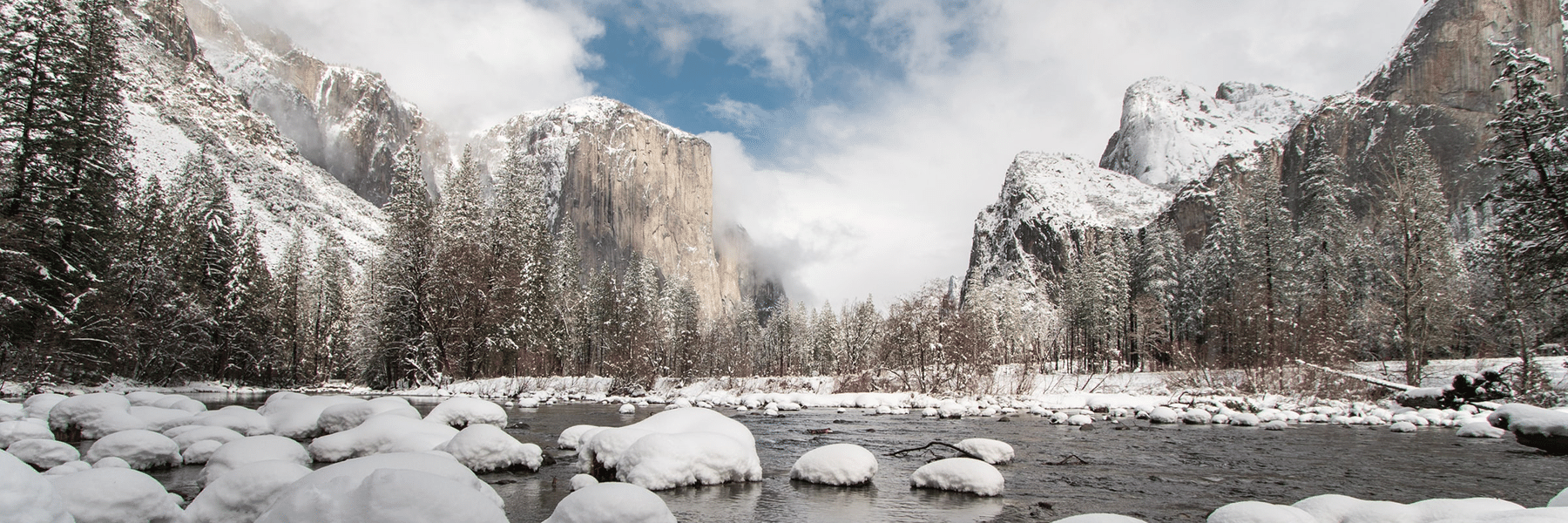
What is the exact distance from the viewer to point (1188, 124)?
179m

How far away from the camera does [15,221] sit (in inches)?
734

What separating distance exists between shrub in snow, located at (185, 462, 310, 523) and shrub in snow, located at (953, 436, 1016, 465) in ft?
25.8

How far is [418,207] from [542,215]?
575 inches

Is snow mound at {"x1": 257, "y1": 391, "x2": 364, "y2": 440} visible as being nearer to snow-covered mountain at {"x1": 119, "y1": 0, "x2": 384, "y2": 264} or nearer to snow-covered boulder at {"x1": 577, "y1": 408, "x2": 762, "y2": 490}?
snow-covered boulder at {"x1": 577, "y1": 408, "x2": 762, "y2": 490}

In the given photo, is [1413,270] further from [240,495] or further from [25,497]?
[25,497]

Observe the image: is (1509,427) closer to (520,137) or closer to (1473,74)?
(1473,74)

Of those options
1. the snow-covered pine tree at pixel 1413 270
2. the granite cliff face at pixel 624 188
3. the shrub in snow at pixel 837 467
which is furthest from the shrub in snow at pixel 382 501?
the granite cliff face at pixel 624 188

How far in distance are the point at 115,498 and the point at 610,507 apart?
3.38m

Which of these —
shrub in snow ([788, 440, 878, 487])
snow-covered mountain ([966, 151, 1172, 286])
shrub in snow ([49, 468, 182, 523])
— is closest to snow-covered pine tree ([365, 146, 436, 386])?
shrub in snow ([788, 440, 878, 487])

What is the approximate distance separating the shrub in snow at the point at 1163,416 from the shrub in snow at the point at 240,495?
659 inches

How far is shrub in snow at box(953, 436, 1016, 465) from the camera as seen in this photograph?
9555mm

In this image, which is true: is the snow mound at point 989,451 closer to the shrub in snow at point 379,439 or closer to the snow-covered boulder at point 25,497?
the shrub in snow at point 379,439

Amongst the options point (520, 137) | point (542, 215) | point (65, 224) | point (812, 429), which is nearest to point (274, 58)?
point (520, 137)

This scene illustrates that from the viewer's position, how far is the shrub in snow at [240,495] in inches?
200
